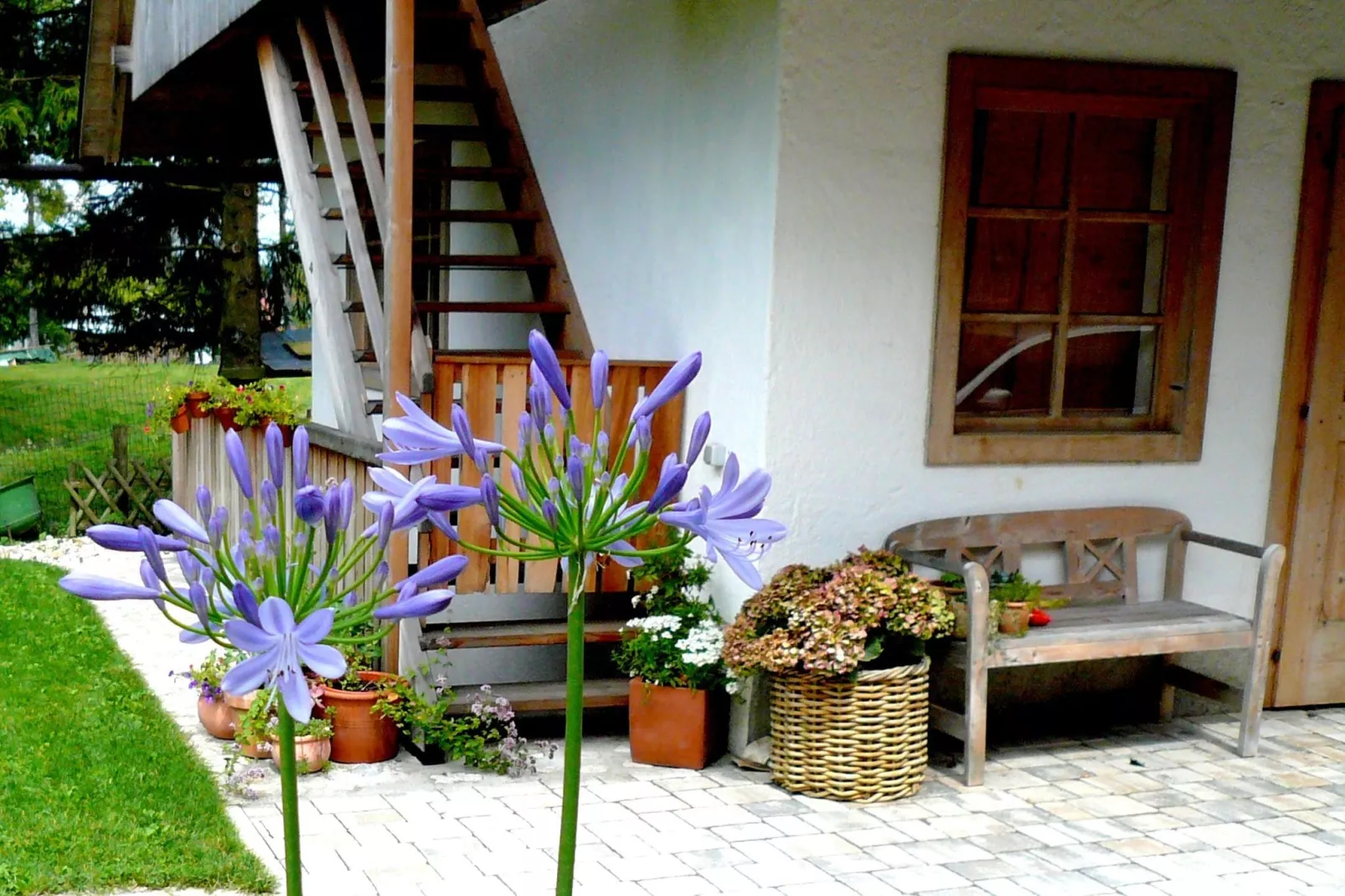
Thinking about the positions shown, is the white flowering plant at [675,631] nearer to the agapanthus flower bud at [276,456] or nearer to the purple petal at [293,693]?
the agapanthus flower bud at [276,456]

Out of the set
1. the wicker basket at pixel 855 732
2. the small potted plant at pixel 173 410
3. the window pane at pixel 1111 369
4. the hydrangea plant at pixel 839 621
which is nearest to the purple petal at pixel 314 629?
the hydrangea plant at pixel 839 621

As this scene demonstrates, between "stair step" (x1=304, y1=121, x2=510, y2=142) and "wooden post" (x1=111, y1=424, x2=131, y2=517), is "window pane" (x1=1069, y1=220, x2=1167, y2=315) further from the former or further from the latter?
"wooden post" (x1=111, y1=424, x2=131, y2=517)

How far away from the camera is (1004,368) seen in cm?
605

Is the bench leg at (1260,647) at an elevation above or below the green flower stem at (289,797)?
below

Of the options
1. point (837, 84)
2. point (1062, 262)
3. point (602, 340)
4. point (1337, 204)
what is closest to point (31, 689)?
point (602, 340)

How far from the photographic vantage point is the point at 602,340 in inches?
278

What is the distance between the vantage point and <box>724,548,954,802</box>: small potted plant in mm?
5105

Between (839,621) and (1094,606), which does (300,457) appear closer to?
(839,621)

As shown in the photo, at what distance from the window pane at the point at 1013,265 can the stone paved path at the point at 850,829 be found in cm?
185

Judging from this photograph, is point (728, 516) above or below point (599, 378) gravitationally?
below

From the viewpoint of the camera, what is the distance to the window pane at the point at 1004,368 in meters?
5.99

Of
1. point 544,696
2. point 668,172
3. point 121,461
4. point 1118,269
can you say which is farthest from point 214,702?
point 121,461

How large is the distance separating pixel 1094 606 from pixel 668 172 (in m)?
2.61

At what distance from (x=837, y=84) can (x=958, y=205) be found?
0.69 metres
